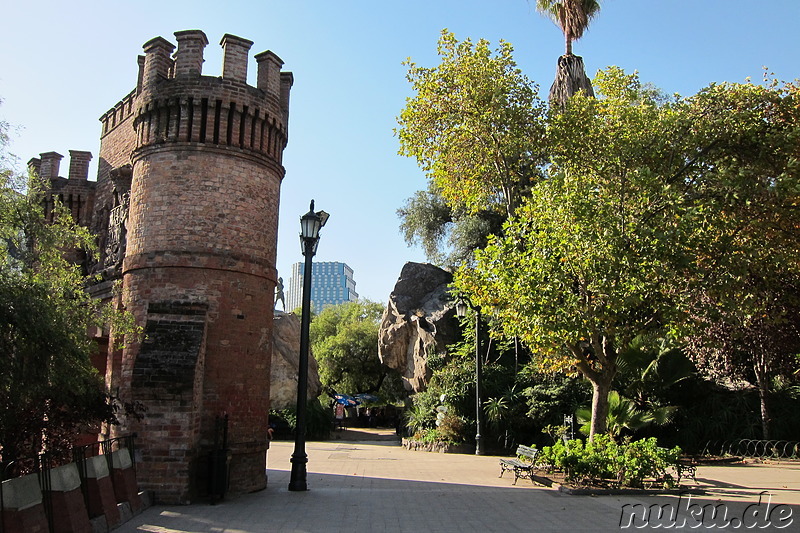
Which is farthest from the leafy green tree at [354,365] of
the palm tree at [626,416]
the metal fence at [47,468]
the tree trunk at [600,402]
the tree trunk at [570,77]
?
the metal fence at [47,468]

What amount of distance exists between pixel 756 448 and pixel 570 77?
1390 centimetres

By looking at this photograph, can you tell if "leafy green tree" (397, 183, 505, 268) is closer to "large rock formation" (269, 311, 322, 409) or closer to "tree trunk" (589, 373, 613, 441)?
"large rock formation" (269, 311, 322, 409)

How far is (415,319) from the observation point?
2786 cm

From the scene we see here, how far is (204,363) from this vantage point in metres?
10.9

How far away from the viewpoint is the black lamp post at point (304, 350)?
11531 mm

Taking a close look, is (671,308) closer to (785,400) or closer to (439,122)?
(439,122)

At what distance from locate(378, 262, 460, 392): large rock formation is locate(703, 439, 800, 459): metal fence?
10726 mm

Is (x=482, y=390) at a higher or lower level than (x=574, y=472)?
higher

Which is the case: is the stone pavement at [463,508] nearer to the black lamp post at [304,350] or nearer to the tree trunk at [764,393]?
the black lamp post at [304,350]

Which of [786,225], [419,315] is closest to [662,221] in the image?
[786,225]

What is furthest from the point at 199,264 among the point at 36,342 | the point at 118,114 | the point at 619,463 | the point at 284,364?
the point at 284,364

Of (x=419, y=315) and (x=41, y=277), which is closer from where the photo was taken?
(x=41, y=277)

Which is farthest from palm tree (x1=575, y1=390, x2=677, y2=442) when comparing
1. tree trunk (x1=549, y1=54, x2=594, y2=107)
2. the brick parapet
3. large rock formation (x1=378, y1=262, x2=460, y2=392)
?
the brick parapet

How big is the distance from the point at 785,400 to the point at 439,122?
14514 mm
